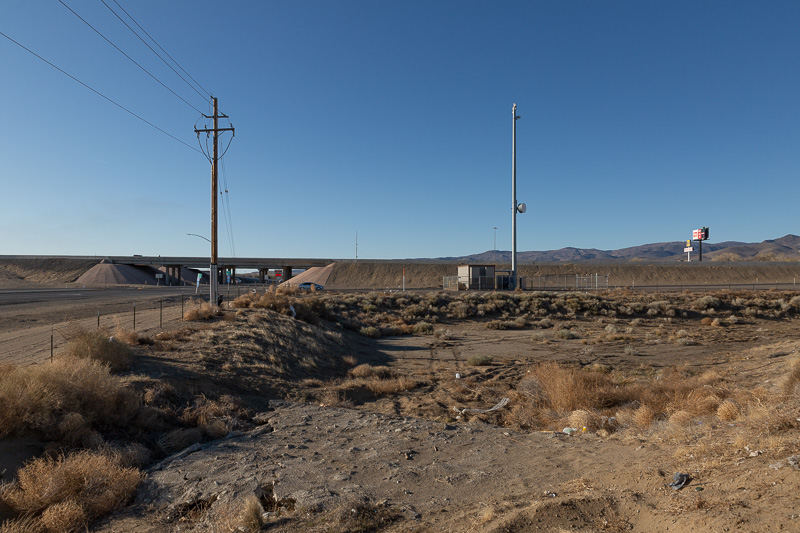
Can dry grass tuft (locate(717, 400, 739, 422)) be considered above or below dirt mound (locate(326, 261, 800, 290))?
below

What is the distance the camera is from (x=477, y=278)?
54656mm

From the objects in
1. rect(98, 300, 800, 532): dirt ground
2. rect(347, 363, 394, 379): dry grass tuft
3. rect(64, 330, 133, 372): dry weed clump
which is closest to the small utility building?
rect(347, 363, 394, 379): dry grass tuft

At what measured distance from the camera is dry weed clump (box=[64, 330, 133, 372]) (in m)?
11.4

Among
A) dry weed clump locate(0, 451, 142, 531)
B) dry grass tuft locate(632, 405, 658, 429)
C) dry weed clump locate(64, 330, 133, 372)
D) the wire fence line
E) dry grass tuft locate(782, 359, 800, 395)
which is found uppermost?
dry weed clump locate(64, 330, 133, 372)

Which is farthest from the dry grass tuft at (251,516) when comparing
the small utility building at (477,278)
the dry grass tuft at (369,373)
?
the small utility building at (477,278)

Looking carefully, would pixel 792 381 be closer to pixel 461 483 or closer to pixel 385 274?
pixel 461 483

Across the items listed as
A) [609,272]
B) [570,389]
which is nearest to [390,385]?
[570,389]

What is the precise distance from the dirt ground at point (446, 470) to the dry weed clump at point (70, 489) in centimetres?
27

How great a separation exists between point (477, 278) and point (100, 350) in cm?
4614

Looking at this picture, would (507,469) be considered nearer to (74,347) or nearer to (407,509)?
(407,509)

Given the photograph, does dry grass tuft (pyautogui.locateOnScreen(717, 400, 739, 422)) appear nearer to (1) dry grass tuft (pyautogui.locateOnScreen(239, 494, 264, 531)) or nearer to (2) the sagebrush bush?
(1) dry grass tuft (pyautogui.locateOnScreen(239, 494, 264, 531))

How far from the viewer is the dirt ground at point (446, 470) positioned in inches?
221

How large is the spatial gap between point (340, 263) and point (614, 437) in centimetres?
8647

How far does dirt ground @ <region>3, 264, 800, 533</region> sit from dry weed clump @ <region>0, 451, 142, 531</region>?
0.88 ft
